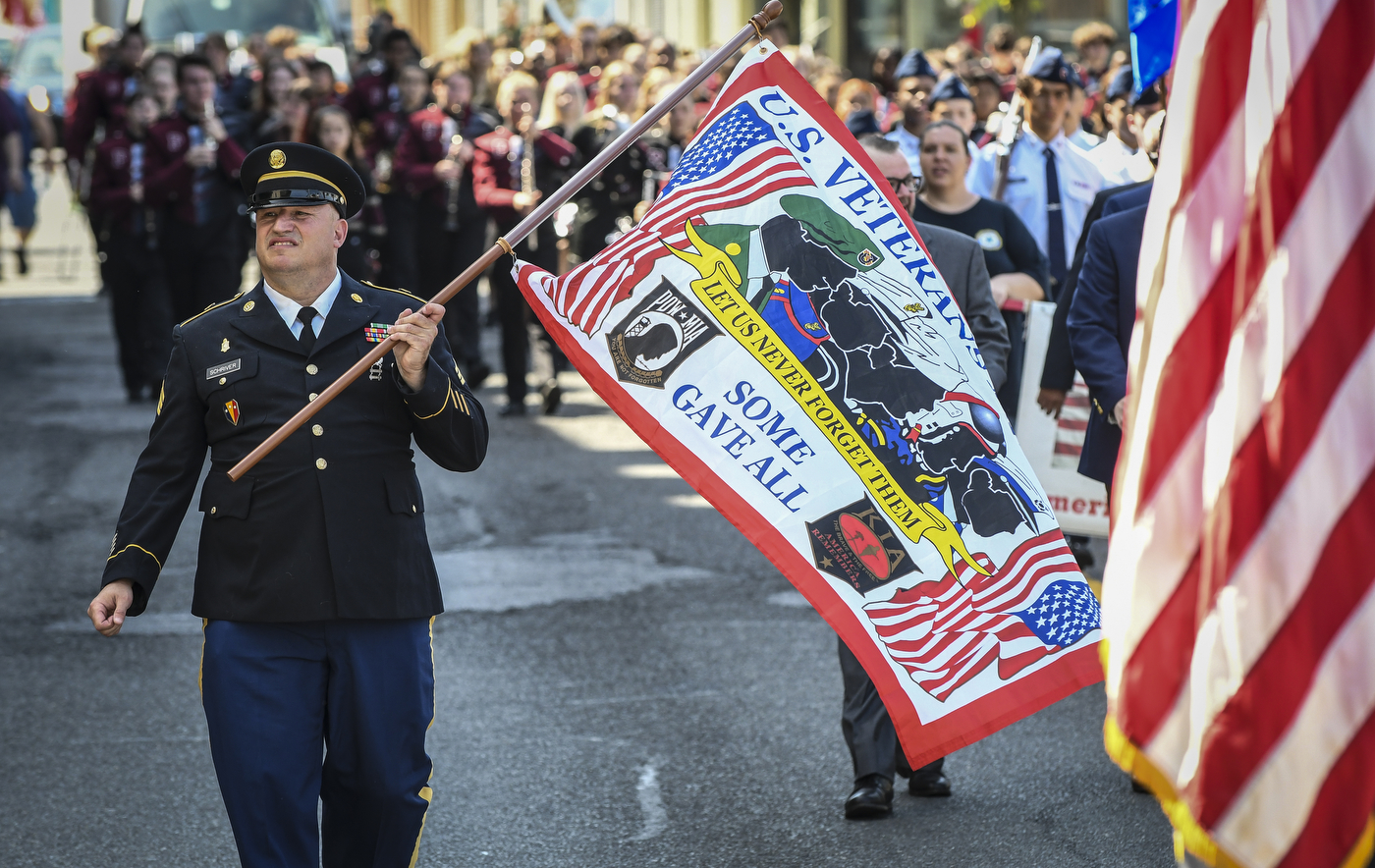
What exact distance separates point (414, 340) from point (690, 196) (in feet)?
3.64

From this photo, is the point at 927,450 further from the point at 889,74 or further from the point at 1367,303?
the point at 889,74

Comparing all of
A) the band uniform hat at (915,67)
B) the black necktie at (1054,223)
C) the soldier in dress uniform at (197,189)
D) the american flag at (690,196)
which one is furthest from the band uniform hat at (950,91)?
the american flag at (690,196)

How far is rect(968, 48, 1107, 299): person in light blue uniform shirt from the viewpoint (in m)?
→ 9.58

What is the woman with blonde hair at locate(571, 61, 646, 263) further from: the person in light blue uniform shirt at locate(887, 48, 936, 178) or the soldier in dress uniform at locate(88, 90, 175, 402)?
the soldier in dress uniform at locate(88, 90, 175, 402)

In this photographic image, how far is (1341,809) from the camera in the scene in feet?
10.3

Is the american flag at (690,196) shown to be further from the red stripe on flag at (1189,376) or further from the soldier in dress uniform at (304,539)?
the red stripe on flag at (1189,376)

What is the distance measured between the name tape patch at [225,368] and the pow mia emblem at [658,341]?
39.2 inches

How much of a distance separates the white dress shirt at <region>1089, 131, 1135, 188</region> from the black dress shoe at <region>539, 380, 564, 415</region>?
491 centimetres

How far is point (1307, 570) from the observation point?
3244 mm

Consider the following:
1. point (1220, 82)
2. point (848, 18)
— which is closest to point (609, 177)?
point (1220, 82)

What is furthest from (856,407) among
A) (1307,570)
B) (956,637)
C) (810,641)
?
(810,641)

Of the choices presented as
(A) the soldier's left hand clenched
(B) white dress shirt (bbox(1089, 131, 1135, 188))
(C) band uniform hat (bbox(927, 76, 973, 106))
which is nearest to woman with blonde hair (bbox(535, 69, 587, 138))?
(C) band uniform hat (bbox(927, 76, 973, 106))

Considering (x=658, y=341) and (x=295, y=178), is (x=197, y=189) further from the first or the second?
(x=295, y=178)

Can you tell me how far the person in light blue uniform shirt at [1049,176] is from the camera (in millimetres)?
9578
